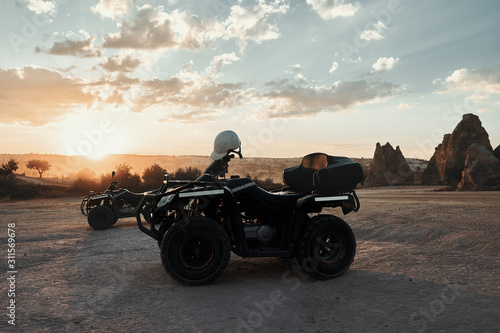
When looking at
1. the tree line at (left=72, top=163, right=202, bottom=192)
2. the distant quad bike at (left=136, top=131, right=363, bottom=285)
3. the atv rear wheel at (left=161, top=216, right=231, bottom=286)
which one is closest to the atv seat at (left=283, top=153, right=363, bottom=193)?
the distant quad bike at (left=136, top=131, right=363, bottom=285)

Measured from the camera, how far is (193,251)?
18.2 feet

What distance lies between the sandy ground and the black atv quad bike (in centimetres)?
32

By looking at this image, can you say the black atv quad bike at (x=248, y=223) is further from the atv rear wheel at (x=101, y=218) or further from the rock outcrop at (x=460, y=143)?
the rock outcrop at (x=460, y=143)

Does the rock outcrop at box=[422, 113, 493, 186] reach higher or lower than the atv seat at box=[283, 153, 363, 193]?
higher

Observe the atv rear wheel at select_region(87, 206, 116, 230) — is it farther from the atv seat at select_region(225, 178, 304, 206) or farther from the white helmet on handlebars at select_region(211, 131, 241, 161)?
the atv seat at select_region(225, 178, 304, 206)

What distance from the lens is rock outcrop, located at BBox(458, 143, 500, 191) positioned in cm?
2650

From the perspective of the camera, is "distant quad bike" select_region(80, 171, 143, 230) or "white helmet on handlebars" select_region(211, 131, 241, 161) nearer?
"white helmet on handlebars" select_region(211, 131, 241, 161)

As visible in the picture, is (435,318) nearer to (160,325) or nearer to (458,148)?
(160,325)

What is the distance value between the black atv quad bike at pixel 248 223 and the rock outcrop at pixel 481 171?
82.1ft

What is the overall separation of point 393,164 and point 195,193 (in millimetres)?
40276

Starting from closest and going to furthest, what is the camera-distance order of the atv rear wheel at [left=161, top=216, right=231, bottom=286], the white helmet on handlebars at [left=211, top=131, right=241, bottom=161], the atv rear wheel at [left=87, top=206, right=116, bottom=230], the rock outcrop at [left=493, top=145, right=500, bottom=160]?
1. the atv rear wheel at [left=161, top=216, right=231, bottom=286]
2. the white helmet on handlebars at [left=211, top=131, right=241, bottom=161]
3. the atv rear wheel at [left=87, top=206, right=116, bottom=230]
4. the rock outcrop at [left=493, top=145, right=500, bottom=160]

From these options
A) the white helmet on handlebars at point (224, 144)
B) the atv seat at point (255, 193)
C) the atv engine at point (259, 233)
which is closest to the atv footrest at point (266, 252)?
the atv engine at point (259, 233)

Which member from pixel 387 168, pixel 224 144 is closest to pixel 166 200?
pixel 224 144

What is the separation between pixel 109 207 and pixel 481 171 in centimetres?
2520
